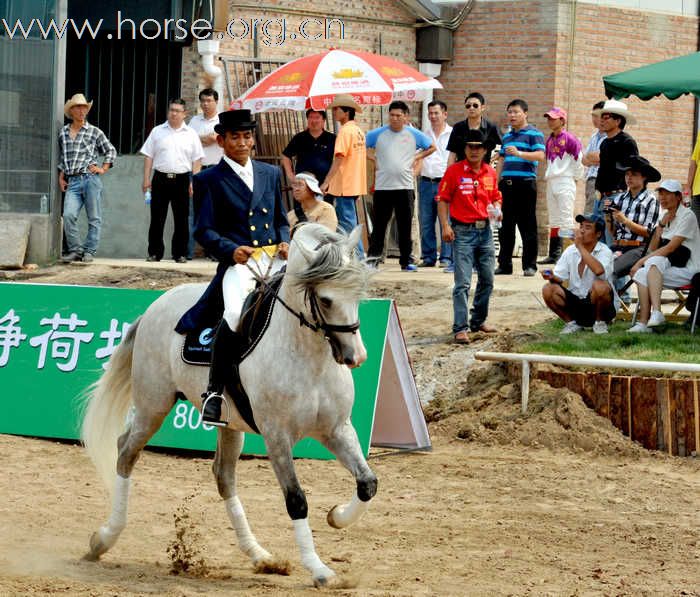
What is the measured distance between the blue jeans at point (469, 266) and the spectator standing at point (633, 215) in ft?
4.13

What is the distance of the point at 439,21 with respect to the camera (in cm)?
2077

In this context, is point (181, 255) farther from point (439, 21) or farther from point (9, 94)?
point (439, 21)

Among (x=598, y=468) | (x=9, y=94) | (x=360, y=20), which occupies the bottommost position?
(x=598, y=468)

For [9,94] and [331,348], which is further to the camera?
[9,94]

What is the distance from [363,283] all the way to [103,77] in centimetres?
1380

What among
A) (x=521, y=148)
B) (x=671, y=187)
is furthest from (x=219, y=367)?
(x=521, y=148)

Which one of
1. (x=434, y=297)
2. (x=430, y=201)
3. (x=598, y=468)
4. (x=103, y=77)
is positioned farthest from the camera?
(x=103, y=77)

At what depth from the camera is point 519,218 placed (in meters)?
15.5

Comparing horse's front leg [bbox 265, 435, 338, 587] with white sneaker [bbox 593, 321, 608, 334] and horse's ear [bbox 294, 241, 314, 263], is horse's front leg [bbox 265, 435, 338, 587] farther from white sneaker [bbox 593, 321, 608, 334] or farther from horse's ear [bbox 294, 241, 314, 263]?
white sneaker [bbox 593, 321, 608, 334]

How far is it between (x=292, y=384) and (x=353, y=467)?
21.6 inches

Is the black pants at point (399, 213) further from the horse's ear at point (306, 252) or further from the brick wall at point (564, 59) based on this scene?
the horse's ear at point (306, 252)

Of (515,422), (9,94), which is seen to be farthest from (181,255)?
(515,422)

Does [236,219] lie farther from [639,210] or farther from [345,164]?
[345,164]

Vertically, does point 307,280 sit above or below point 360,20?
below
